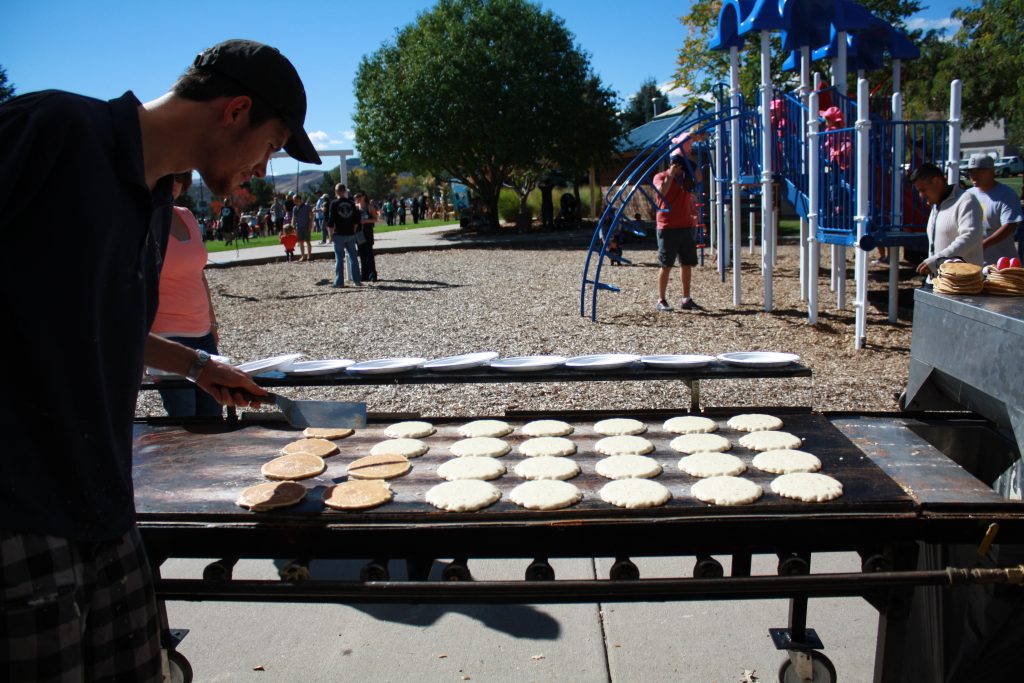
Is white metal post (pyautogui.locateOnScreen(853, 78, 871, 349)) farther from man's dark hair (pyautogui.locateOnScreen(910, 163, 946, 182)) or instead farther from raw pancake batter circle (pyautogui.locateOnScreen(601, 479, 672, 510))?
raw pancake batter circle (pyautogui.locateOnScreen(601, 479, 672, 510))

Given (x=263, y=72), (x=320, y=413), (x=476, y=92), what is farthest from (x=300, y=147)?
(x=476, y=92)

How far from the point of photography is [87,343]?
128cm

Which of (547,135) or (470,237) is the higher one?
(547,135)

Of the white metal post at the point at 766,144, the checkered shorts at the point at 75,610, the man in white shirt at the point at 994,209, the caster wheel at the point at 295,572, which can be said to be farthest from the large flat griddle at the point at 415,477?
the white metal post at the point at 766,144

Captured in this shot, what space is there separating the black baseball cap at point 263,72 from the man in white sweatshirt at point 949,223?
5.24 meters

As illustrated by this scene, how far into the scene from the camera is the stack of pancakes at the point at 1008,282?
279cm

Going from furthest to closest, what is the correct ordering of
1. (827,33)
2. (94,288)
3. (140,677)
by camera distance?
(827,33) < (140,677) < (94,288)

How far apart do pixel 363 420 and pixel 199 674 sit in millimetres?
1312

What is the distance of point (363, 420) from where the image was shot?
96.7 inches

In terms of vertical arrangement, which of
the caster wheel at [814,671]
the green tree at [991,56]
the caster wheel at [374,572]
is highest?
the green tree at [991,56]

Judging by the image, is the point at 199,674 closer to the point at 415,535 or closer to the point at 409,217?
the point at 415,535

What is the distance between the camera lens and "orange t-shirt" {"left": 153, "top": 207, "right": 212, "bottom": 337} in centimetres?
377

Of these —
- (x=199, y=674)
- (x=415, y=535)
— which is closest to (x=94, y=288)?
(x=415, y=535)

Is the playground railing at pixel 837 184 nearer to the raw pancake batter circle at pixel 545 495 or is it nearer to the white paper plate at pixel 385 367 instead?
the white paper plate at pixel 385 367
